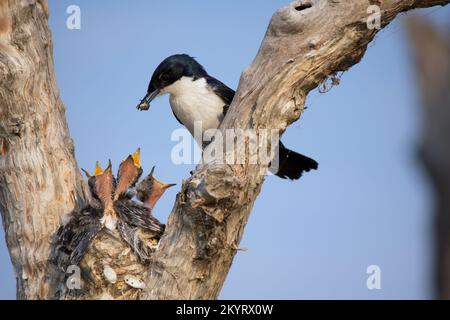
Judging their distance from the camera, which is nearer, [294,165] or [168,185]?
[168,185]

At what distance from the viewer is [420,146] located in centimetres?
104

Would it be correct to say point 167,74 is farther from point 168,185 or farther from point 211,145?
point 211,145

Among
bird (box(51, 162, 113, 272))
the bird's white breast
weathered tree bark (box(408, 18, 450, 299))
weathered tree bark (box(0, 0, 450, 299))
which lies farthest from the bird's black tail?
weathered tree bark (box(408, 18, 450, 299))

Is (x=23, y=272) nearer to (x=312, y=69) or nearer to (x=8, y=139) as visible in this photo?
(x=8, y=139)

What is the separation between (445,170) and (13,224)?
3919mm

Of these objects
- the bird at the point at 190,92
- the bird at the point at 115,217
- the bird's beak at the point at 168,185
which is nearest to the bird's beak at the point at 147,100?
the bird at the point at 190,92

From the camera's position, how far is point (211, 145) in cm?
406

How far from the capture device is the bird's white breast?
239 inches

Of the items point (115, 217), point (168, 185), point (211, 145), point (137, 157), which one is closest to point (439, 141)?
point (211, 145)

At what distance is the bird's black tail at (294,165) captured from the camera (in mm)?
5816

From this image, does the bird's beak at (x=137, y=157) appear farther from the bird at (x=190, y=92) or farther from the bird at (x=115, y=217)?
the bird at (x=190, y=92)

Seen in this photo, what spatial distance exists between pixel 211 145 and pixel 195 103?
2.12 m

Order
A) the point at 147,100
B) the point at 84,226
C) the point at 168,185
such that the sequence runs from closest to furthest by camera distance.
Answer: the point at 84,226 < the point at 168,185 < the point at 147,100
